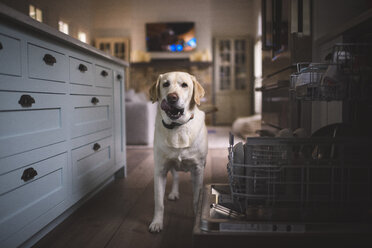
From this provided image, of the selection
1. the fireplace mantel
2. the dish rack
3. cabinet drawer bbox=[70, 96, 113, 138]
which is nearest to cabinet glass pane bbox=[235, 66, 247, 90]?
the fireplace mantel

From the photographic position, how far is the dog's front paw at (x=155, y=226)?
53.6 inches

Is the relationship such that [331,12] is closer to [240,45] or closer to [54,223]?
[54,223]

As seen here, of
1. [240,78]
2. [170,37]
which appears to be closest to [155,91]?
[170,37]

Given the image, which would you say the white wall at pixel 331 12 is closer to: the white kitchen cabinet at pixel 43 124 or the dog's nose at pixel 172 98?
the dog's nose at pixel 172 98

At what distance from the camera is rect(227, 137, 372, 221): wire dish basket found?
89 centimetres

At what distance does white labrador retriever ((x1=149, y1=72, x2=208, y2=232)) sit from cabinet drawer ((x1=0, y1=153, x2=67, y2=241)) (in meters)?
0.47

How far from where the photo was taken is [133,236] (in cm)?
133

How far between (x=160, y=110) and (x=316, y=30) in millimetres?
1181

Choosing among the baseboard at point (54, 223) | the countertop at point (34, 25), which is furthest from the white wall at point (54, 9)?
the baseboard at point (54, 223)

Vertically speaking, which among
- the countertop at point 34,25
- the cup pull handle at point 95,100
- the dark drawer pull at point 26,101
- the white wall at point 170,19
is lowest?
the dark drawer pull at point 26,101

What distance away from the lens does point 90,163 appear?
1.77 metres

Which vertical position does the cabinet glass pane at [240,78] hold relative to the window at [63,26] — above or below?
above

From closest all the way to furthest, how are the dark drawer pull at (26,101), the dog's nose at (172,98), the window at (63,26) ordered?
the dark drawer pull at (26,101) → the dog's nose at (172,98) → the window at (63,26)

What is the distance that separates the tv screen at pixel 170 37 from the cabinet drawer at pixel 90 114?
19.5 ft
